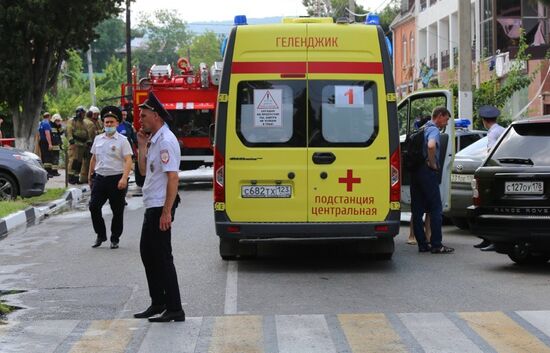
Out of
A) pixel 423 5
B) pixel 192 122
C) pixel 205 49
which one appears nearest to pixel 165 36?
pixel 205 49

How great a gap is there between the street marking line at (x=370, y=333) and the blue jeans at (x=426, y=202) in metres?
4.53

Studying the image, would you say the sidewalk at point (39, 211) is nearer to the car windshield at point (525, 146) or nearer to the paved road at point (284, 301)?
the paved road at point (284, 301)

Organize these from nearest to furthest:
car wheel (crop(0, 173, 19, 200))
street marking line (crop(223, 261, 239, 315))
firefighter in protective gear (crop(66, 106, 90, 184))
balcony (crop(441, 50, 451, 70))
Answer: street marking line (crop(223, 261, 239, 315)) < car wheel (crop(0, 173, 19, 200)) < firefighter in protective gear (crop(66, 106, 90, 184)) < balcony (crop(441, 50, 451, 70))

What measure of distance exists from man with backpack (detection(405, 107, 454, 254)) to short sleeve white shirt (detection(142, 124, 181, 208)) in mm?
5101

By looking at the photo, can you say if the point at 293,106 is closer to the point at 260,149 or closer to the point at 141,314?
the point at 260,149

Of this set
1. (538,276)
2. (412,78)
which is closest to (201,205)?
(538,276)

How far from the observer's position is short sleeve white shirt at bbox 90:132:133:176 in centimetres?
1412

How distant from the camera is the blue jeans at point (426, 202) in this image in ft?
44.0

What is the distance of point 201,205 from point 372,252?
29.1ft

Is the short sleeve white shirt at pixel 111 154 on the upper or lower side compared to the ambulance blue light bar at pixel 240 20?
lower

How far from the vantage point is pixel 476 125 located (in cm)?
2805

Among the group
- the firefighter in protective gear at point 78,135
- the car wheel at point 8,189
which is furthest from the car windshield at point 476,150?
the firefighter in protective gear at point 78,135

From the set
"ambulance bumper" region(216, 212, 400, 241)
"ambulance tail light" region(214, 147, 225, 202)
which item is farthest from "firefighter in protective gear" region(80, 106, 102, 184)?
"ambulance bumper" region(216, 212, 400, 241)

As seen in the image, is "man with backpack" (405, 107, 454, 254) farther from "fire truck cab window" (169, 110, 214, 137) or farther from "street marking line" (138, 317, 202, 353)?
"fire truck cab window" (169, 110, 214, 137)
